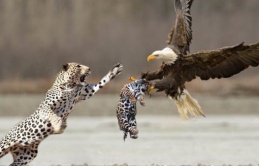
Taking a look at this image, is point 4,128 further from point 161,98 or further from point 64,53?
point 161,98

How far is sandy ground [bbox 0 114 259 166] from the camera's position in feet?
43.5

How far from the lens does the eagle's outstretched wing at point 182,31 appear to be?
9461mm

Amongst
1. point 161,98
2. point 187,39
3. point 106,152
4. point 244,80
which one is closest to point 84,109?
point 161,98

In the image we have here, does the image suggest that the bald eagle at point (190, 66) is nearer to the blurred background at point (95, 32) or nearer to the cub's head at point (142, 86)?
the cub's head at point (142, 86)

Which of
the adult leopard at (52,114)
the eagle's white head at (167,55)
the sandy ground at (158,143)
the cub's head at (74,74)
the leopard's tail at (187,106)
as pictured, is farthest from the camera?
the sandy ground at (158,143)

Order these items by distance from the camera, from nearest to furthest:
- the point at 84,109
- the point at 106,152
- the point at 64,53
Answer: the point at 106,152 → the point at 64,53 → the point at 84,109

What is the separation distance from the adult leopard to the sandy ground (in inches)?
136

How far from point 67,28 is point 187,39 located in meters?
8.71

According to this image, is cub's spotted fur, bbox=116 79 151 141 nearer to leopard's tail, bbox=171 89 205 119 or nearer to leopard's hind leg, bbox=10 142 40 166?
leopard's tail, bbox=171 89 205 119

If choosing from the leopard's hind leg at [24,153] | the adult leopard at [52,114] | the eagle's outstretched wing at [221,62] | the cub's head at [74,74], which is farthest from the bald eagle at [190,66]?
the leopard's hind leg at [24,153]

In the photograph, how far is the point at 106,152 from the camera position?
14445 millimetres

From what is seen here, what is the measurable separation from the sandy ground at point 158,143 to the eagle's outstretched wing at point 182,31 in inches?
123

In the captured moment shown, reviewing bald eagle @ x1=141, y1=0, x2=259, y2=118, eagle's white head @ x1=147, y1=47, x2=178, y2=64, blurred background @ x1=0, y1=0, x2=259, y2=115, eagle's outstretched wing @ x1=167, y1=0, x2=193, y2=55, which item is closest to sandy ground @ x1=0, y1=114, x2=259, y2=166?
blurred background @ x1=0, y1=0, x2=259, y2=115

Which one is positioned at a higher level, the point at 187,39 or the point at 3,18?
the point at 3,18
